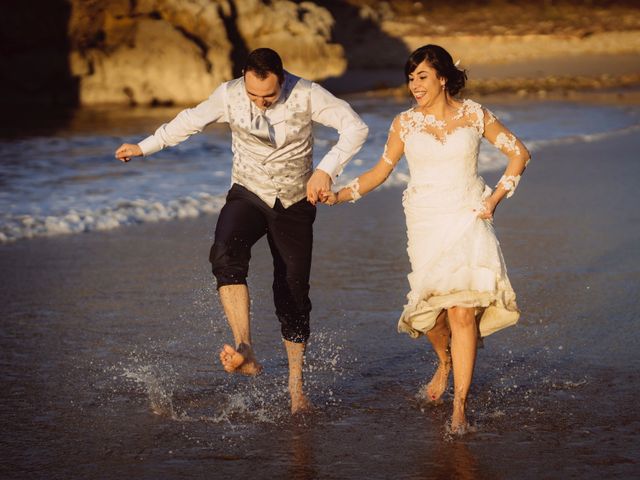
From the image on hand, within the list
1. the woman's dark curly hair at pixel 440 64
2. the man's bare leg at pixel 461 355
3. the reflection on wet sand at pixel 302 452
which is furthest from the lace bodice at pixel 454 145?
the reflection on wet sand at pixel 302 452

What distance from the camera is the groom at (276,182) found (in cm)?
532

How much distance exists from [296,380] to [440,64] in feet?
5.31

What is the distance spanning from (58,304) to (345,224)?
344cm

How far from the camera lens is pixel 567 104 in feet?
85.1

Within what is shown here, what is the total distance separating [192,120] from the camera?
551 cm

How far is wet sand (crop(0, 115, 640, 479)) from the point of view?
463 centimetres

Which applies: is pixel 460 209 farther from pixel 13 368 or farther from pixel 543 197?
pixel 543 197

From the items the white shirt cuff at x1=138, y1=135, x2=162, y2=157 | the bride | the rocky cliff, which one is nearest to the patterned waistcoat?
the bride

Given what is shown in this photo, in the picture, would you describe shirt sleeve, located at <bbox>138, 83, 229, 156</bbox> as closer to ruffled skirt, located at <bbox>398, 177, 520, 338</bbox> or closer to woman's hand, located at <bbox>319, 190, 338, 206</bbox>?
woman's hand, located at <bbox>319, 190, 338, 206</bbox>

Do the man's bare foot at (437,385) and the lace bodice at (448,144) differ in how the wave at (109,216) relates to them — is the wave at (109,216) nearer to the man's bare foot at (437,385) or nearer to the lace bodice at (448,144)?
the man's bare foot at (437,385)

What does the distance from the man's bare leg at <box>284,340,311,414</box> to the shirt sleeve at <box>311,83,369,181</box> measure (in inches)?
33.6

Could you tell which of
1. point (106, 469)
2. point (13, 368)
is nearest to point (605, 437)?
point (106, 469)

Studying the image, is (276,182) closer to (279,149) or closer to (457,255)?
(279,149)

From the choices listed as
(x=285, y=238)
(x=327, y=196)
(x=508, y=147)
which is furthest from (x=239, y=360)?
(x=508, y=147)
